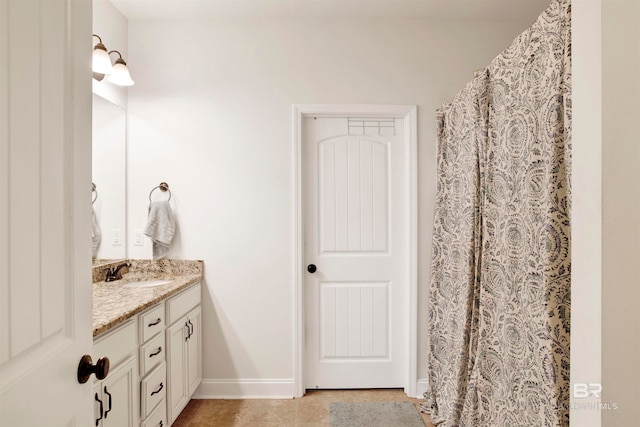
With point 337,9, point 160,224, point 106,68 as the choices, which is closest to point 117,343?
point 160,224

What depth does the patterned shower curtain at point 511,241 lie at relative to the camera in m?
1.29

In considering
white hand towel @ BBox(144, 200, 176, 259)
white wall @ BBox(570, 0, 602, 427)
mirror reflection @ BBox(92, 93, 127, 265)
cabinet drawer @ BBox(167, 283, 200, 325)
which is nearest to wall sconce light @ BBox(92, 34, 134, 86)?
mirror reflection @ BBox(92, 93, 127, 265)

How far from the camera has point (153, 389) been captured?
1.92 metres

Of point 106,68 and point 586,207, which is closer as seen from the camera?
point 586,207

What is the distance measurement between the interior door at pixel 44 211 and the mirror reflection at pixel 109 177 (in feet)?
5.55

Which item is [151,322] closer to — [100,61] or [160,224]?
[160,224]

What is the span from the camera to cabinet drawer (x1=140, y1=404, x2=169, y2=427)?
6.12 feet

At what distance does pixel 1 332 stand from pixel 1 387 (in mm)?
83

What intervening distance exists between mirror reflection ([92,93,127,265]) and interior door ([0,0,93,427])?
169cm

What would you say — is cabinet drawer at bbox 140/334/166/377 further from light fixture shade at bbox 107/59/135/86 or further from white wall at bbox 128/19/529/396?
light fixture shade at bbox 107/59/135/86

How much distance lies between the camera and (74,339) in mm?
837

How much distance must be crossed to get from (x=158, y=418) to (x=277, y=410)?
2.61ft

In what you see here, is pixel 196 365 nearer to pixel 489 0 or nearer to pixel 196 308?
pixel 196 308

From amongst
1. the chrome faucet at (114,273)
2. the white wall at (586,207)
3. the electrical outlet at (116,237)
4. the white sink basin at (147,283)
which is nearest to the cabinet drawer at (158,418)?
the white sink basin at (147,283)
